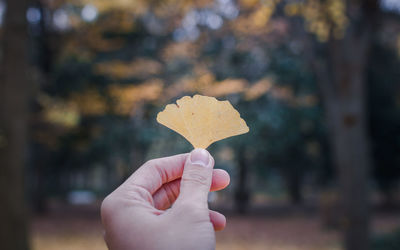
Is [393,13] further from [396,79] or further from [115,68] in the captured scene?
[396,79]

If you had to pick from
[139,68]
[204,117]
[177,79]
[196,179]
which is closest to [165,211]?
[196,179]

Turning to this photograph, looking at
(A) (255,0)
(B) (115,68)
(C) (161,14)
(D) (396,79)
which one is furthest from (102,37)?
(D) (396,79)

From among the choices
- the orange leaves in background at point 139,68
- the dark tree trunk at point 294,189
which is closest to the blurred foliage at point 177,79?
the orange leaves in background at point 139,68

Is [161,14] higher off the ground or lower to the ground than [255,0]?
higher

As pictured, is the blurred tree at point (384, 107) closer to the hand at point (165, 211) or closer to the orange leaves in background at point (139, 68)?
the orange leaves in background at point (139, 68)

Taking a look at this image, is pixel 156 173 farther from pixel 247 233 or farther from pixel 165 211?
pixel 247 233

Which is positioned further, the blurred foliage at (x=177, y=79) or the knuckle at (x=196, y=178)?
the blurred foliage at (x=177, y=79)
